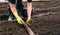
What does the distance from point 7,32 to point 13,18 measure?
1.26m

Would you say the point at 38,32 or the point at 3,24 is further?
the point at 3,24

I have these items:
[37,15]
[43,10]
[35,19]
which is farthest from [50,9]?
[35,19]

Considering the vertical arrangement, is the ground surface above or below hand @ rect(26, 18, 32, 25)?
below

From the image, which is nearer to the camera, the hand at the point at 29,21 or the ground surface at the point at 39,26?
the ground surface at the point at 39,26

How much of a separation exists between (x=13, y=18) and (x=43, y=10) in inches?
66.7

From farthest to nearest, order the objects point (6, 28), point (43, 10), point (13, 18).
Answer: point (43, 10)
point (13, 18)
point (6, 28)

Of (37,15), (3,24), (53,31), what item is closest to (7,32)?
(3,24)

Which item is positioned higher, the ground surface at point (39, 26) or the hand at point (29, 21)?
the hand at point (29, 21)

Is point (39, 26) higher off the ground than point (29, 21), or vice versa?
point (29, 21)

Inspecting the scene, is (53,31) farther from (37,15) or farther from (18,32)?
(37,15)

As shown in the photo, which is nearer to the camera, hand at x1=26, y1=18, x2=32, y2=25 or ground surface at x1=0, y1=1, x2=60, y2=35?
ground surface at x1=0, y1=1, x2=60, y2=35

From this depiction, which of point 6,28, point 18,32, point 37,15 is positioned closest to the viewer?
point 18,32

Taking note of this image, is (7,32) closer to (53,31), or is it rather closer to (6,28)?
(6,28)

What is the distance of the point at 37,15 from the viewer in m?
6.98
